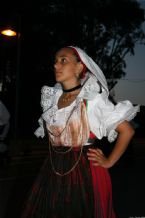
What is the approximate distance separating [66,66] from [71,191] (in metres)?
0.86

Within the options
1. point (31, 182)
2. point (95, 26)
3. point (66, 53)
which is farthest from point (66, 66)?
point (95, 26)

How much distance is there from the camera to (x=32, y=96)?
2873 centimetres

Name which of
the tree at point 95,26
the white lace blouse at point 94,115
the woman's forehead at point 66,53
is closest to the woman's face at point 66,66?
the woman's forehead at point 66,53

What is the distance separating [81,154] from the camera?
119 inches

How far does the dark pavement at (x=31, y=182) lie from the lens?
626cm

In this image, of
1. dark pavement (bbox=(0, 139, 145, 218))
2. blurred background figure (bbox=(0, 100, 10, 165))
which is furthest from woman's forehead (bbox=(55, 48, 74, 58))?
blurred background figure (bbox=(0, 100, 10, 165))

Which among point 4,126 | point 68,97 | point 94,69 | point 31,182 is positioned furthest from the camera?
point 4,126

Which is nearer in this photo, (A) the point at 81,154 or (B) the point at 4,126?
(A) the point at 81,154

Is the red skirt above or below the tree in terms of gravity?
below

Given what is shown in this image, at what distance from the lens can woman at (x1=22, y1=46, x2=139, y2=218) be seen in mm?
2936

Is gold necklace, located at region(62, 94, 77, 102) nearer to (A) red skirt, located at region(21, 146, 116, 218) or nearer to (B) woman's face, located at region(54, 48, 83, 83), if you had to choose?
(B) woman's face, located at region(54, 48, 83, 83)

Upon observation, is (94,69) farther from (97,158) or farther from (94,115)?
(97,158)

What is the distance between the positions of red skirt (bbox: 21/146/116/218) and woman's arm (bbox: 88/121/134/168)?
0.16ft

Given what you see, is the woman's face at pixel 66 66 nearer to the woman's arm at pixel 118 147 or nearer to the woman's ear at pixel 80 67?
the woman's ear at pixel 80 67
